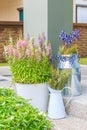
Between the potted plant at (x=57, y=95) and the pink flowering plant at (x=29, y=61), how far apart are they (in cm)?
16

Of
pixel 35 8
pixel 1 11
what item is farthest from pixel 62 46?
pixel 1 11

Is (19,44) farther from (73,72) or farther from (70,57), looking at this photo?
(73,72)

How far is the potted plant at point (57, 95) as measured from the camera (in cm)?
425

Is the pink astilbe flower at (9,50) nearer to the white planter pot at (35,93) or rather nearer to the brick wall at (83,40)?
the white planter pot at (35,93)

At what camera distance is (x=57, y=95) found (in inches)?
169

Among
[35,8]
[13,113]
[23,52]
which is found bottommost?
[13,113]

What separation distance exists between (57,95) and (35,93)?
27 cm

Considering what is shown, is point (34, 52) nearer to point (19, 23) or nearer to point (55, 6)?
point (55, 6)

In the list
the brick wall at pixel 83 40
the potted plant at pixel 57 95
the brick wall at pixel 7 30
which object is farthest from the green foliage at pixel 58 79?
the brick wall at pixel 83 40

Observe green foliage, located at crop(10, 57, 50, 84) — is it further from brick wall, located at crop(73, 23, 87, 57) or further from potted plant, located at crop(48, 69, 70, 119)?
brick wall, located at crop(73, 23, 87, 57)

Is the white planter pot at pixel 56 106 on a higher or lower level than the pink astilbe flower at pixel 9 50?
lower

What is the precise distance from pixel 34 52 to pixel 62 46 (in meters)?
0.46

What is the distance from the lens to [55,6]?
4.93m

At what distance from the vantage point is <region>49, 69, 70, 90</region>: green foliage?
429cm
